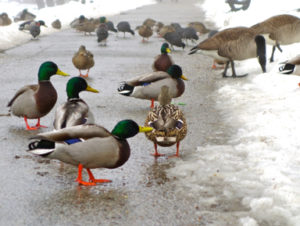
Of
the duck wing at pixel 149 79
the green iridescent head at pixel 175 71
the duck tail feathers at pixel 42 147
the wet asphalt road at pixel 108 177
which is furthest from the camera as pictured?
the duck wing at pixel 149 79

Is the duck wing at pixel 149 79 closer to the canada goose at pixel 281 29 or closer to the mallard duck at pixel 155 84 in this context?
the mallard duck at pixel 155 84

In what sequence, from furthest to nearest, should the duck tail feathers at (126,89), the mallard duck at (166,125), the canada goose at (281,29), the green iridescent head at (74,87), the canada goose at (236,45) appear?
the canada goose at (281,29) → the canada goose at (236,45) → the duck tail feathers at (126,89) → the green iridescent head at (74,87) → the mallard duck at (166,125)

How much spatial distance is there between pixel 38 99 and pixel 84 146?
2.42 metres

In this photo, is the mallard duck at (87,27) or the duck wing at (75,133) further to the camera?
the mallard duck at (87,27)

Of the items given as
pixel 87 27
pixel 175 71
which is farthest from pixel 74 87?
pixel 87 27

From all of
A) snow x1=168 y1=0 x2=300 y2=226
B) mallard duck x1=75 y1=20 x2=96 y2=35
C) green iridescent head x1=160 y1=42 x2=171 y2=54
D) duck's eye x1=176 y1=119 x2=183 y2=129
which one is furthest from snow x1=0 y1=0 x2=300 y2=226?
mallard duck x1=75 y1=20 x2=96 y2=35

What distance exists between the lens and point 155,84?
7.75m

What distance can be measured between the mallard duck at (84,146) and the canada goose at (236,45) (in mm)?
6280

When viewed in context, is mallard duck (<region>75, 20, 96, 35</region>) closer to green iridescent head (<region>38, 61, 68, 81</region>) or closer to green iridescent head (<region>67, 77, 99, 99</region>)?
green iridescent head (<region>38, 61, 68, 81</region>)

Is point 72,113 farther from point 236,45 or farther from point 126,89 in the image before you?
point 236,45

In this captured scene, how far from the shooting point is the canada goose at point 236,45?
33.9ft

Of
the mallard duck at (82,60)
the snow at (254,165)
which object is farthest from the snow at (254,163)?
the mallard duck at (82,60)

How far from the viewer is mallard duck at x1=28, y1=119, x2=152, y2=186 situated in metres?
4.50

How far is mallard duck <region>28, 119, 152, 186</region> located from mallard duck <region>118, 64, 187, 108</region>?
3.10 meters
